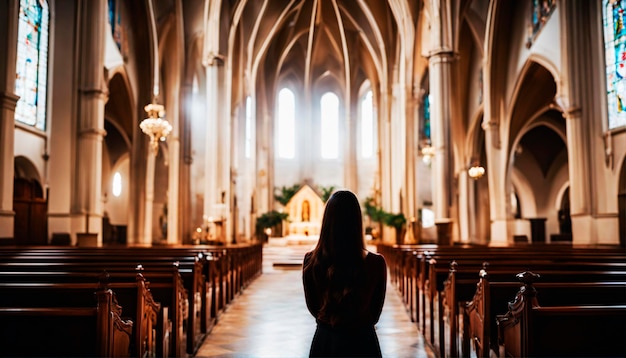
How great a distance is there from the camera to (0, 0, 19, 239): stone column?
454 inches

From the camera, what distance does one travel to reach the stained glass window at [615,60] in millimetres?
13453

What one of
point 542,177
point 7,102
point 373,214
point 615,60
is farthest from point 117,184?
point 615,60

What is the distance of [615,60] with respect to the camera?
1365 centimetres

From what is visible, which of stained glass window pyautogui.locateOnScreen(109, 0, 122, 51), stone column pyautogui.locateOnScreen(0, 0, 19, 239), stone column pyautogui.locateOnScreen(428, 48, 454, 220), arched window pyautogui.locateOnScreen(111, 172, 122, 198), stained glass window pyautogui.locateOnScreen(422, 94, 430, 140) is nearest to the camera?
stone column pyautogui.locateOnScreen(0, 0, 19, 239)

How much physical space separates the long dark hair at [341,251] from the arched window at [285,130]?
34.9 meters

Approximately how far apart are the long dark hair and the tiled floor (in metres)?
3.45

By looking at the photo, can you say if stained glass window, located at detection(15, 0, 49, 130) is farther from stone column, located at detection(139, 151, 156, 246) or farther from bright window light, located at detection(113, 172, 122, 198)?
bright window light, located at detection(113, 172, 122, 198)

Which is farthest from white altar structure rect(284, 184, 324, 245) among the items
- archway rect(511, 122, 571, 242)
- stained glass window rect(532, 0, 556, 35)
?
stained glass window rect(532, 0, 556, 35)

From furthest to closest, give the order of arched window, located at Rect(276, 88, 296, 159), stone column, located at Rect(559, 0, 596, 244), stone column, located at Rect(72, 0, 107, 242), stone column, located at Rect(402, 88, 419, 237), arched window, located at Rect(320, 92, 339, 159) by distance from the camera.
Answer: arched window, located at Rect(320, 92, 339, 159) → arched window, located at Rect(276, 88, 296, 159) → stone column, located at Rect(402, 88, 419, 237) → stone column, located at Rect(72, 0, 107, 242) → stone column, located at Rect(559, 0, 596, 244)

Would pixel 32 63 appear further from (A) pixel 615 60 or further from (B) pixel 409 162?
(A) pixel 615 60

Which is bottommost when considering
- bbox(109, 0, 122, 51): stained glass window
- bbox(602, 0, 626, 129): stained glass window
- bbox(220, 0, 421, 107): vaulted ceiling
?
bbox(602, 0, 626, 129): stained glass window

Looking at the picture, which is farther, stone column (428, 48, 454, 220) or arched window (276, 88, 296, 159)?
arched window (276, 88, 296, 159)

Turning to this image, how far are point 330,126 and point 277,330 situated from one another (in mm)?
31737

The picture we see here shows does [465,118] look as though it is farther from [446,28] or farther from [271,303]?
[271,303]
